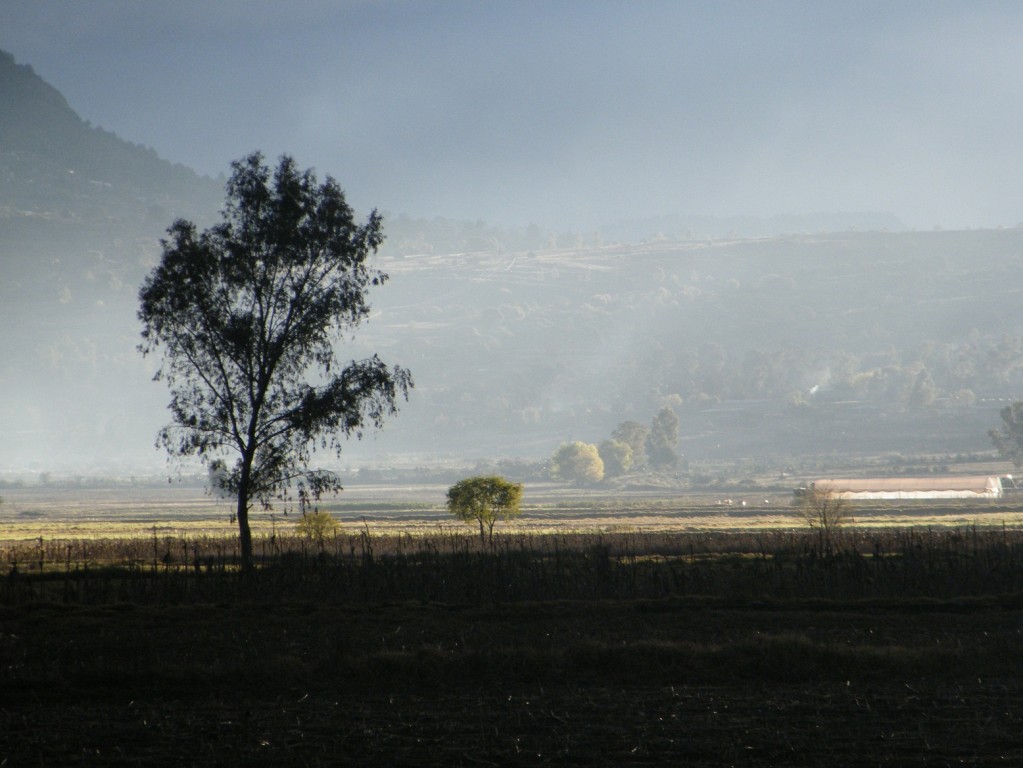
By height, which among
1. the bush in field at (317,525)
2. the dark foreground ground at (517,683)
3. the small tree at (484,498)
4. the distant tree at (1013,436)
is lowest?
the dark foreground ground at (517,683)

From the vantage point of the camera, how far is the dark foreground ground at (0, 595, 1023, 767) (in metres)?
15.6

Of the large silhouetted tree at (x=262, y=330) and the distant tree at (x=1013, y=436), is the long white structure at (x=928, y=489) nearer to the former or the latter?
the distant tree at (x=1013, y=436)

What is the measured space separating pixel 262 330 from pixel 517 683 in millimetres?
27830

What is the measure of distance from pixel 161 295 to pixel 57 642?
22.9 metres

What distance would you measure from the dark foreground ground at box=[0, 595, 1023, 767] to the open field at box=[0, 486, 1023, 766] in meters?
0.07

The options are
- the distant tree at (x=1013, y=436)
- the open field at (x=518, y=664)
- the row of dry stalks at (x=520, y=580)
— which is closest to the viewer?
the open field at (x=518, y=664)

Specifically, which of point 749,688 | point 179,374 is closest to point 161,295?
point 179,374

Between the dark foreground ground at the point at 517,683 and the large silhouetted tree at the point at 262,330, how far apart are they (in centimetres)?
1442

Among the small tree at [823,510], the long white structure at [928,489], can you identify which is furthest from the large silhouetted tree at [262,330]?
the long white structure at [928,489]

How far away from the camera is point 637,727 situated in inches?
665

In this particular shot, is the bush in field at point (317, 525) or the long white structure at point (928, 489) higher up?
the bush in field at point (317, 525)

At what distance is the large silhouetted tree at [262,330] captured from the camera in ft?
148

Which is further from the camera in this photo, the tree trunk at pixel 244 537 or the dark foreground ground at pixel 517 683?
the tree trunk at pixel 244 537

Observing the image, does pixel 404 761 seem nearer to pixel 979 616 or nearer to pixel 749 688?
pixel 749 688
